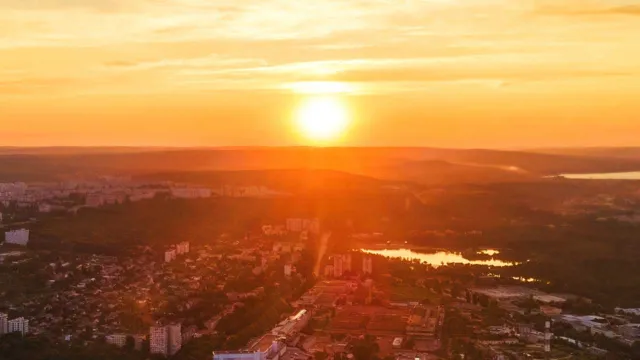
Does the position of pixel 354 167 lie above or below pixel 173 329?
above

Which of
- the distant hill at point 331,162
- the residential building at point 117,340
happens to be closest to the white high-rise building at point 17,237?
the residential building at point 117,340

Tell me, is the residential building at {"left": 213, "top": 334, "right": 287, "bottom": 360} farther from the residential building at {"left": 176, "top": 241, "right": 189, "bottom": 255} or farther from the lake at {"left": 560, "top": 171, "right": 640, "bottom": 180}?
the lake at {"left": 560, "top": 171, "right": 640, "bottom": 180}

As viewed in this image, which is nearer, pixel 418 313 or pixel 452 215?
pixel 418 313

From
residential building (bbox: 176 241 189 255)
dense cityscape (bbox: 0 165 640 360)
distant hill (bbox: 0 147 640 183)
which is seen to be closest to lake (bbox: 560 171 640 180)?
distant hill (bbox: 0 147 640 183)

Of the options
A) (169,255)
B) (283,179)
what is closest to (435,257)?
(169,255)

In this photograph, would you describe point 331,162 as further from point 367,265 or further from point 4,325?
point 4,325

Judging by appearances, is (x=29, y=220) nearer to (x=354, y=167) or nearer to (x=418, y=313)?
(x=418, y=313)

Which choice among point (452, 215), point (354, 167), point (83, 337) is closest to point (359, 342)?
point (83, 337)
